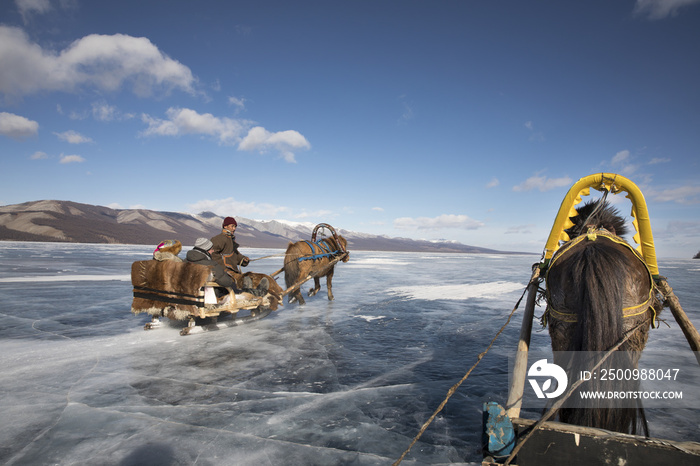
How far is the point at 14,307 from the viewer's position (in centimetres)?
691

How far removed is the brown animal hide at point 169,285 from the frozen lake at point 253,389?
19.6 inches

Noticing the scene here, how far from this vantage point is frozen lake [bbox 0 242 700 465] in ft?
7.89

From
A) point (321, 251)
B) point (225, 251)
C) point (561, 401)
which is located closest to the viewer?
point (561, 401)

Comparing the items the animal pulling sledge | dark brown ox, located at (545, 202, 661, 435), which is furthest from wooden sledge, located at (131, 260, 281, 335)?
dark brown ox, located at (545, 202, 661, 435)

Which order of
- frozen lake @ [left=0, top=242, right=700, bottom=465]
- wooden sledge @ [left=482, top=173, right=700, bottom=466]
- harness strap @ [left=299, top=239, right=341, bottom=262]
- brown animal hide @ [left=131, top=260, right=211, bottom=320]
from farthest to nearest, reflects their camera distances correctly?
harness strap @ [left=299, top=239, right=341, bottom=262] < brown animal hide @ [left=131, top=260, right=211, bottom=320] < frozen lake @ [left=0, top=242, right=700, bottom=465] < wooden sledge @ [left=482, top=173, right=700, bottom=466]

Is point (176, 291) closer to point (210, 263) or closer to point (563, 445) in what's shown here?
point (210, 263)

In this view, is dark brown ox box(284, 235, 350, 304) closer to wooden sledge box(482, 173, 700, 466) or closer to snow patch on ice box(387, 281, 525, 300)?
snow patch on ice box(387, 281, 525, 300)

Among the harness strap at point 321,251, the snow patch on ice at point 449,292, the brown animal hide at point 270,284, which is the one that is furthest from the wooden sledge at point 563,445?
the snow patch on ice at point 449,292

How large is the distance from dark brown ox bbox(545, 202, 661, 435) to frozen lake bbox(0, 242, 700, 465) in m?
A: 0.96

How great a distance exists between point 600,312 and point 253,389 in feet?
10.5

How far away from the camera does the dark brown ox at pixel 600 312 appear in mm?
1950

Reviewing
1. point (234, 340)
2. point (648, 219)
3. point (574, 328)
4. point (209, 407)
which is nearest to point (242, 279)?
point (234, 340)

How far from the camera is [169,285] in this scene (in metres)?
5.25

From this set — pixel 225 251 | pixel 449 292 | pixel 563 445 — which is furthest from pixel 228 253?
pixel 449 292
